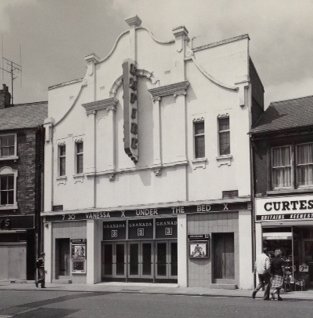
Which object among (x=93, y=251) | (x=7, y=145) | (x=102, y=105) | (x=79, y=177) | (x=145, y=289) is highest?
(x=102, y=105)

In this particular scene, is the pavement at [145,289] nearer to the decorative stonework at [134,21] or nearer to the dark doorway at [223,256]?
the dark doorway at [223,256]

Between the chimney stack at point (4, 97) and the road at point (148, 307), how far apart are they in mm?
18656

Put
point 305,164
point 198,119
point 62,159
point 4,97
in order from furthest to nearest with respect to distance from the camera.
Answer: point 4,97 → point 62,159 → point 198,119 → point 305,164

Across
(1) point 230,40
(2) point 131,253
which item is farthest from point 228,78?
(2) point 131,253

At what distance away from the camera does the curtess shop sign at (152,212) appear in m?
23.2

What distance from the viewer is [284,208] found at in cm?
2189

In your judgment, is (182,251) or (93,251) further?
(93,251)

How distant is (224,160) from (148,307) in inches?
367

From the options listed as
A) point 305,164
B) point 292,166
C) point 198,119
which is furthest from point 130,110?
point 305,164

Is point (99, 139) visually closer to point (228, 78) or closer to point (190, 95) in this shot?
point (190, 95)


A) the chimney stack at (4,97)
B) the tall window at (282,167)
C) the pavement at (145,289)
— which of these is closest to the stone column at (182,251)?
the pavement at (145,289)

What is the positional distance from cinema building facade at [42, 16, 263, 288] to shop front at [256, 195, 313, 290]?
73cm

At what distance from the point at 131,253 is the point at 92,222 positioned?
263cm

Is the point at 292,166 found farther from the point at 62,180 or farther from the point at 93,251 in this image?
the point at 62,180
